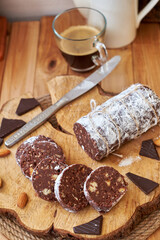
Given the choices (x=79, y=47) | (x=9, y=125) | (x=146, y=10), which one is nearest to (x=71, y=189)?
(x=9, y=125)

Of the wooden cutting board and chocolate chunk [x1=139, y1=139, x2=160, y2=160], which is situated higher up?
chocolate chunk [x1=139, y1=139, x2=160, y2=160]

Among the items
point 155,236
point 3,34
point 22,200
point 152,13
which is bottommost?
point 155,236

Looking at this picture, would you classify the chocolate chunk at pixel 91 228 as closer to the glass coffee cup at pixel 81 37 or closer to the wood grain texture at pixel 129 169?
the wood grain texture at pixel 129 169

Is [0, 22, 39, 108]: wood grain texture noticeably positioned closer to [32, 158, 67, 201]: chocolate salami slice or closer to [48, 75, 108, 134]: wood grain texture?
Result: [48, 75, 108, 134]: wood grain texture

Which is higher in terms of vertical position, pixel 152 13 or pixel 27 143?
pixel 152 13

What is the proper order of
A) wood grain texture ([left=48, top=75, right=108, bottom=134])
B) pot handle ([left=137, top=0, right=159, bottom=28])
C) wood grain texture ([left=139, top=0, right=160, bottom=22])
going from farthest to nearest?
wood grain texture ([left=139, top=0, right=160, bottom=22])
pot handle ([left=137, top=0, right=159, bottom=28])
wood grain texture ([left=48, top=75, right=108, bottom=134])

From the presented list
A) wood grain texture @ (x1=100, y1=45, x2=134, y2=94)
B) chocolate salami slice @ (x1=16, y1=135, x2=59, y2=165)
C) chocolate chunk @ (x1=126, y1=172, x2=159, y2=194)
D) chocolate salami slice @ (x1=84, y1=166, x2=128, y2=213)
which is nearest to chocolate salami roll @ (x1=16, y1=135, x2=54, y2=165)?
chocolate salami slice @ (x1=16, y1=135, x2=59, y2=165)

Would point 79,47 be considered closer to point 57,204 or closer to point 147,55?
point 147,55
